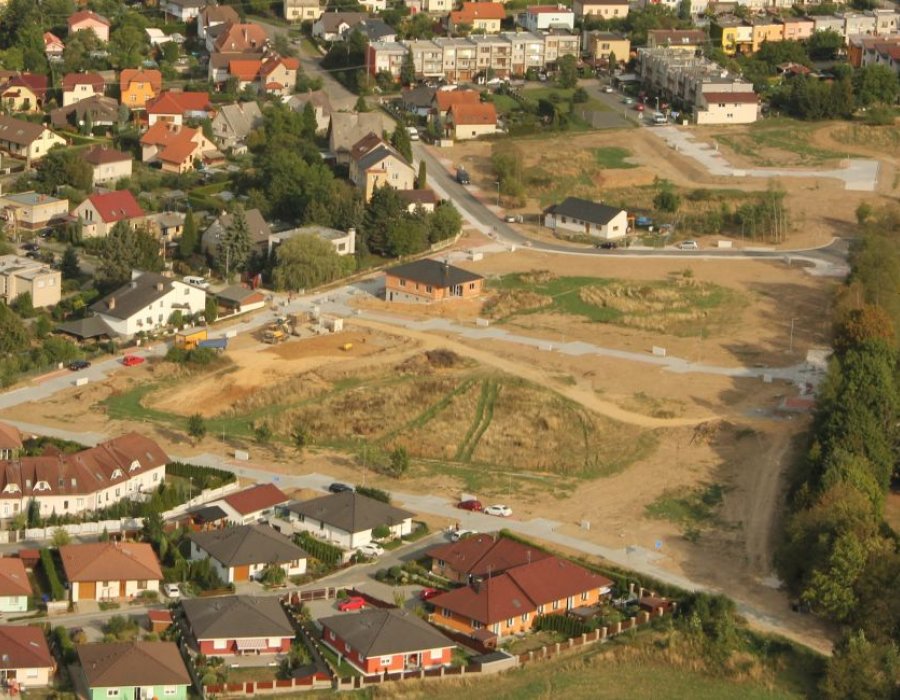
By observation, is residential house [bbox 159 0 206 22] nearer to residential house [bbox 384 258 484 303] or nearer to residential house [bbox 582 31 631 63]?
residential house [bbox 582 31 631 63]

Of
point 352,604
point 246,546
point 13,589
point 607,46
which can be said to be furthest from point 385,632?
point 607,46

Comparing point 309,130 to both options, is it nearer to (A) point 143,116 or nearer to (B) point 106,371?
(A) point 143,116

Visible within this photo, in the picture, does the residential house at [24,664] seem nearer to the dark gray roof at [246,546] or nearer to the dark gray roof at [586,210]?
the dark gray roof at [246,546]

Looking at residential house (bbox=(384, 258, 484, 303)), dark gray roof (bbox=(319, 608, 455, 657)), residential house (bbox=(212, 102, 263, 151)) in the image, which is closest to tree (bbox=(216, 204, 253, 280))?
residential house (bbox=(384, 258, 484, 303))

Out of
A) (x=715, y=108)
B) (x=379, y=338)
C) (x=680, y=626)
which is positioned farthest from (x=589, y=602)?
(x=715, y=108)

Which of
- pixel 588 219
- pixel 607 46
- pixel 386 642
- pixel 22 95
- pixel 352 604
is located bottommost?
pixel 352 604

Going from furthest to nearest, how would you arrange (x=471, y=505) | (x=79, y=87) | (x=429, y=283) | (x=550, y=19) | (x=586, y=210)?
(x=550, y=19) < (x=79, y=87) < (x=586, y=210) < (x=429, y=283) < (x=471, y=505)

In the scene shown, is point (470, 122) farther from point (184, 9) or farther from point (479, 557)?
point (479, 557)
